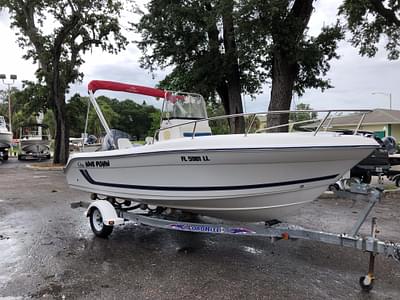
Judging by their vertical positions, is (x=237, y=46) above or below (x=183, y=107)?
above

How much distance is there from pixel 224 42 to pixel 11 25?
11.9 m

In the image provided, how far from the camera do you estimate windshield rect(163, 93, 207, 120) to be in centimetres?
552

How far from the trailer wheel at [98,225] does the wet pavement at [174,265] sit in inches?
4.8

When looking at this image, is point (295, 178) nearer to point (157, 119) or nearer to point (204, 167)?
point (204, 167)

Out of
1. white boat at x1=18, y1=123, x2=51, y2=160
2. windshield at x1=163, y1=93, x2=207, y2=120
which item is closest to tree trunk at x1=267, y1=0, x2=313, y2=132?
windshield at x1=163, y1=93, x2=207, y2=120

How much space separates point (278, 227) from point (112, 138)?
275 centimetres

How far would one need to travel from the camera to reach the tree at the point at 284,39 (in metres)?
9.40

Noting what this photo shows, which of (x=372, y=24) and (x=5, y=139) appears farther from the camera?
(x=5, y=139)

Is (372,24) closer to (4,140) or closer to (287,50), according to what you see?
(287,50)

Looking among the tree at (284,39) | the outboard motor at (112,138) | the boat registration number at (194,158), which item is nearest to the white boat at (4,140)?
the tree at (284,39)

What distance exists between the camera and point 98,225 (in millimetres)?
5121

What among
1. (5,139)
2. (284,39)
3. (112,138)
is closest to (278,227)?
(112,138)

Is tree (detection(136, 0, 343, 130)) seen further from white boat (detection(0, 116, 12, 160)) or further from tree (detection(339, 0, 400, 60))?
white boat (detection(0, 116, 12, 160))

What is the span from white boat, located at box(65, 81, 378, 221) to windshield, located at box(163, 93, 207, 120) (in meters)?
1.26
